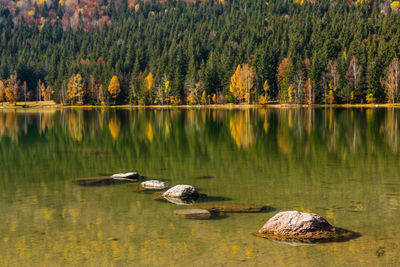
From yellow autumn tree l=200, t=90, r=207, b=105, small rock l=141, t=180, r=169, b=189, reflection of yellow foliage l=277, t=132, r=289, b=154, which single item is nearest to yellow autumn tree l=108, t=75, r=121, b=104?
yellow autumn tree l=200, t=90, r=207, b=105

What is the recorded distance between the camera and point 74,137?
42531 millimetres

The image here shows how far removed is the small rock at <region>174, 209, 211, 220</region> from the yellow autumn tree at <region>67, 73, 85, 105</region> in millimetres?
171751

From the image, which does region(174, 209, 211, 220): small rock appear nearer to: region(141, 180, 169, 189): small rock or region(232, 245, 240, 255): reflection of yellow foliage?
region(232, 245, 240, 255): reflection of yellow foliage

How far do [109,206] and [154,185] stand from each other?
126 inches

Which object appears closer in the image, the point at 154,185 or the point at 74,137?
the point at 154,185

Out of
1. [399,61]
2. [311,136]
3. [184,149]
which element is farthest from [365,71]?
[184,149]

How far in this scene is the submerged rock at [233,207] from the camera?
15.4 metres

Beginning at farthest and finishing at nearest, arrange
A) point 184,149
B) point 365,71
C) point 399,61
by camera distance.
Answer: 1. point 365,71
2. point 399,61
3. point 184,149

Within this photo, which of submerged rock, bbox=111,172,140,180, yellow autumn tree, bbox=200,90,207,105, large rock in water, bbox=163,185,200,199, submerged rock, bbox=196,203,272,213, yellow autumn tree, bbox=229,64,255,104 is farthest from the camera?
yellow autumn tree, bbox=200,90,207,105

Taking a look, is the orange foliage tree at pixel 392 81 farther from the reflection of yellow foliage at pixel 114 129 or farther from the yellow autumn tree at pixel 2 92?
the yellow autumn tree at pixel 2 92

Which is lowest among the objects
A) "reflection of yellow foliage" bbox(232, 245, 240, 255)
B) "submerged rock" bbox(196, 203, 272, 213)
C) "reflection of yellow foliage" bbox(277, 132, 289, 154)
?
"reflection of yellow foliage" bbox(232, 245, 240, 255)

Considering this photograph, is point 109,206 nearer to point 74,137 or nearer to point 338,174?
point 338,174

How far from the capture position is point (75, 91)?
179000 millimetres

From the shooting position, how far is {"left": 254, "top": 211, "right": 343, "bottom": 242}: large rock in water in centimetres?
1244
